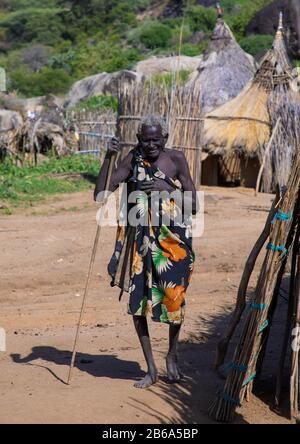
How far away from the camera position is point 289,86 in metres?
14.9

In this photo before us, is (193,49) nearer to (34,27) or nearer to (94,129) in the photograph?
(94,129)

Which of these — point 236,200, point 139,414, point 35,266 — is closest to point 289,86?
point 236,200

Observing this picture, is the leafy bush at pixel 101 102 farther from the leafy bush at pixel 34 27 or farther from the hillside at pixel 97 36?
the leafy bush at pixel 34 27

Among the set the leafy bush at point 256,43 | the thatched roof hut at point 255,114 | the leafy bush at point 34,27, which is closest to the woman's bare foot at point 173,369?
the thatched roof hut at point 255,114

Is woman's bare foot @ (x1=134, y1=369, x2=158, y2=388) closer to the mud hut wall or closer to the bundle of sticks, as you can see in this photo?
the bundle of sticks

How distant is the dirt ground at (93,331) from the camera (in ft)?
13.5

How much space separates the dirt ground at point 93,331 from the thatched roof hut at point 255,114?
3.25 m

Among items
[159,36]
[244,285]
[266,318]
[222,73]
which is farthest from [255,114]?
[159,36]

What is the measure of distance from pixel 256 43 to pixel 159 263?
2863 centimetres

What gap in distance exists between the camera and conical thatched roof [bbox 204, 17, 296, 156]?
1451 centimetres

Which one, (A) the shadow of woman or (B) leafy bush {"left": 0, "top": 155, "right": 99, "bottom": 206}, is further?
(B) leafy bush {"left": 0, "top": 155, "right": 99, "bottom": 206}

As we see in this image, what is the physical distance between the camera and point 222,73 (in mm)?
17906

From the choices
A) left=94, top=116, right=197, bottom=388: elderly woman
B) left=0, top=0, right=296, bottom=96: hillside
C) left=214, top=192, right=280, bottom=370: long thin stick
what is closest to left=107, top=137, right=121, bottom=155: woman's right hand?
left=94, top=116, right=197, bottom=388: elderly woman

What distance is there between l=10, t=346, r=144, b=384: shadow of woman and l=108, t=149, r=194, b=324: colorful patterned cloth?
1.63 ft
